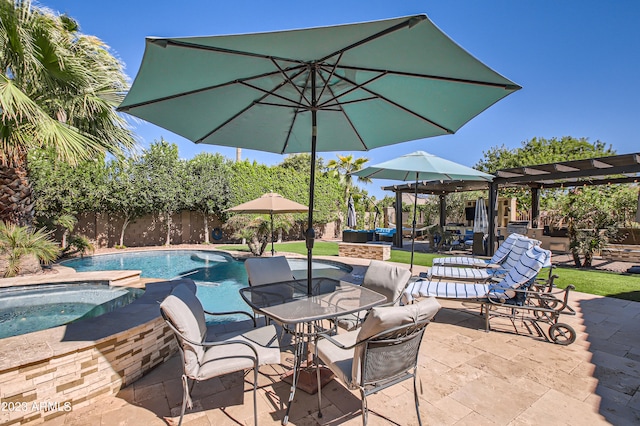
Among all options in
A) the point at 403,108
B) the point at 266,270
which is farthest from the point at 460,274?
the point at 266,270

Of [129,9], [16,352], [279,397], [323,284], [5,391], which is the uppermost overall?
[129,9]

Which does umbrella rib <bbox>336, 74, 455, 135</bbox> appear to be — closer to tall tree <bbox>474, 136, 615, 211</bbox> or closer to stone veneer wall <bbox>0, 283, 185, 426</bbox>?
stone veneer wall <bbox>0, 283, 185, 426</bbox>

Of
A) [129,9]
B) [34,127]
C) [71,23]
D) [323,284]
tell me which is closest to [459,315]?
[323,284]

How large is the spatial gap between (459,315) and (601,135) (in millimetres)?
33889

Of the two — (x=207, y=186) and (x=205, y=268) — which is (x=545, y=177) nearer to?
(x=205, y=268)

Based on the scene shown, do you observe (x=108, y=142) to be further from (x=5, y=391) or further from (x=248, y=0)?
(x=5, y=391)

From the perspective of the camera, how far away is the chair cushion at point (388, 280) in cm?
365

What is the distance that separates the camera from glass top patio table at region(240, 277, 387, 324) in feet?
8.53

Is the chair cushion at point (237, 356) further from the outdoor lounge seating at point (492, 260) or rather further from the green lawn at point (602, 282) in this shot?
the green lawn at point (602, 282)

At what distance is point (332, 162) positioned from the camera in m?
25.0

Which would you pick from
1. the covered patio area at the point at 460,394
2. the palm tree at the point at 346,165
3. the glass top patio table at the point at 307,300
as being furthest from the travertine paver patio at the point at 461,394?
the palm tree at the point at 346,165

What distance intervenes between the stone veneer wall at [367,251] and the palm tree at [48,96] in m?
7.58

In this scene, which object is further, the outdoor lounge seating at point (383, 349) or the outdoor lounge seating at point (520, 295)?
the outdoor lounge seating at point (520, 295)

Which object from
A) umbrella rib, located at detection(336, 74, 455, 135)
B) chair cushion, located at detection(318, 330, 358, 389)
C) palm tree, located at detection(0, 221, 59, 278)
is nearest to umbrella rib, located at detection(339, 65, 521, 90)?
umbrella rib, located at detection(336, 74, 455, 135)
